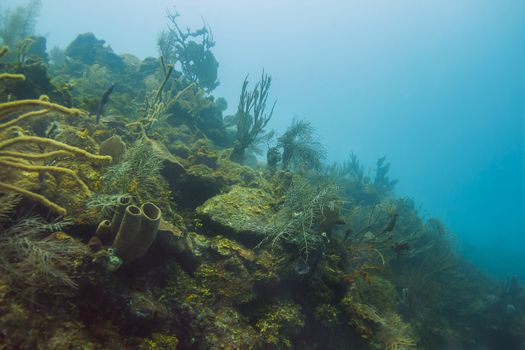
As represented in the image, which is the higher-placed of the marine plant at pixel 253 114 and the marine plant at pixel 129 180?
the marine plant at pixel 253 114

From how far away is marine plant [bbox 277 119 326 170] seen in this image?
8609mm

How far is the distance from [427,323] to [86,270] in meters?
8.06

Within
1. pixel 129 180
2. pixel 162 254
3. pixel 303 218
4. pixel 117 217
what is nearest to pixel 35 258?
pixel 117 217

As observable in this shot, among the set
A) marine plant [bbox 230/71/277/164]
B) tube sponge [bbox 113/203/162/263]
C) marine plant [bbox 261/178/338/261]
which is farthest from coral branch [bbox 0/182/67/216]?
marine plant [bbox 230/71/277/164]

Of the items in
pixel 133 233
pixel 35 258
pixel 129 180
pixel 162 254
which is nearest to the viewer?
pixel 35 258

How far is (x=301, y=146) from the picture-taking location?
8656 millimetres

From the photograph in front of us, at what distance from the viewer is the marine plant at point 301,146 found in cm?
861

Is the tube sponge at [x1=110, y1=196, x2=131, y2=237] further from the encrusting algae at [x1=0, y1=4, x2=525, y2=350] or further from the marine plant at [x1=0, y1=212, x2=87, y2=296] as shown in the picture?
the marine plant at [x1=0, y1=212, x2=87, y2=296]

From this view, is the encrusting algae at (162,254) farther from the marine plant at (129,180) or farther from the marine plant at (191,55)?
the marine plant at (191,55)

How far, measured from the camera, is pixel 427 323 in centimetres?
725

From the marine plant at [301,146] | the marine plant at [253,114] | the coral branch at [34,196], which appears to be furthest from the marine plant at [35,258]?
the marine plant at [301,146]

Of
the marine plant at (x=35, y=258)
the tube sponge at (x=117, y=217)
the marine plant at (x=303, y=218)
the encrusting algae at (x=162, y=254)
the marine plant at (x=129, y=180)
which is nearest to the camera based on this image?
the marine plant at (x=35, y=258)

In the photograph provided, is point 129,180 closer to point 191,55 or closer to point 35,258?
point 35,258

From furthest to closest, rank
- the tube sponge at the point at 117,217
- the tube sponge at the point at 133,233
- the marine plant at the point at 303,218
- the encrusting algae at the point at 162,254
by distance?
the marine plant at the point at 303,218 → the tube sponge at the point at 117,217 → the tube sponge at the point at 133,233 → the encrusting algae at the point at 162,254
